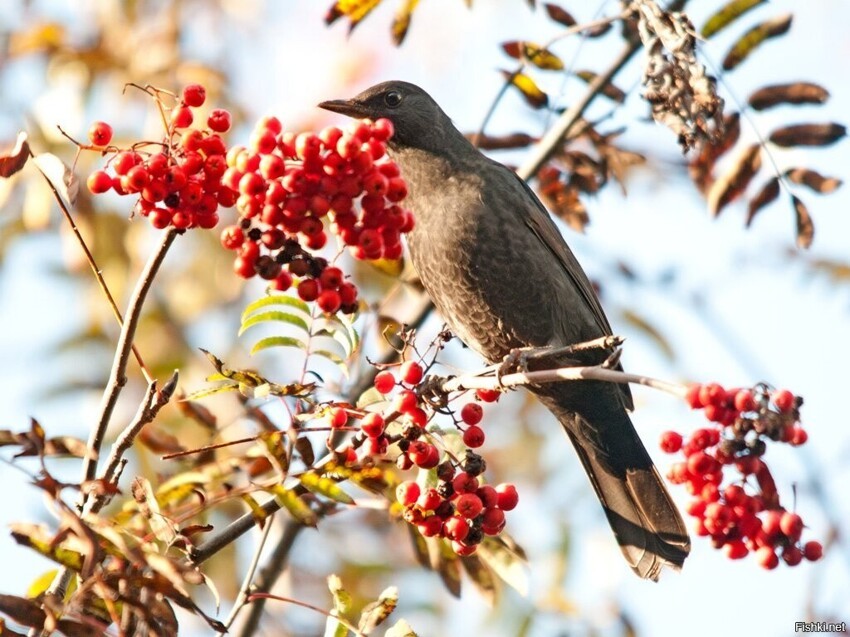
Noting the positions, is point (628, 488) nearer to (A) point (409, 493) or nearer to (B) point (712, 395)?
(A) point (409, 493)

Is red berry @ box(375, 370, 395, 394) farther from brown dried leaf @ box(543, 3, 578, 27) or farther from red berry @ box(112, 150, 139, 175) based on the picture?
brown dried leaf @ box(543, 3, 578, 27)

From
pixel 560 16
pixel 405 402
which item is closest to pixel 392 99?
pixel 560 16

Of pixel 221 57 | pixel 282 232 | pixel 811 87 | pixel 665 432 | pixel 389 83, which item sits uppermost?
pixel 221 57

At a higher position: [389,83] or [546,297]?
[389,83]

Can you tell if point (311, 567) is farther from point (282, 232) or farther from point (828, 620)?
point (282, 232)

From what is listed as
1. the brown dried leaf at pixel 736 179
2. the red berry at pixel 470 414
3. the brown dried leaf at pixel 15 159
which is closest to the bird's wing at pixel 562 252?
the brown dried leaf at pixel 736 179

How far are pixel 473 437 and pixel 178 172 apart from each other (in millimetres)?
1123

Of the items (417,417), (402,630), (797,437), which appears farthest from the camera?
(417,417)

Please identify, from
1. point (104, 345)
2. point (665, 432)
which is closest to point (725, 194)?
point (665, 432)

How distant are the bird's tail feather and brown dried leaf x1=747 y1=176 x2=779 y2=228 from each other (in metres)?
1.15

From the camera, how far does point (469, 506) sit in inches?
108

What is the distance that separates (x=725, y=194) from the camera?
402cm

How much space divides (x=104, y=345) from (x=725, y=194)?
11.1ft

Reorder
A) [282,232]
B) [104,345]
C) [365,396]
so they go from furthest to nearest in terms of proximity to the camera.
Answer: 1. [104,345]
2. [365,396]
3. [282,232]
